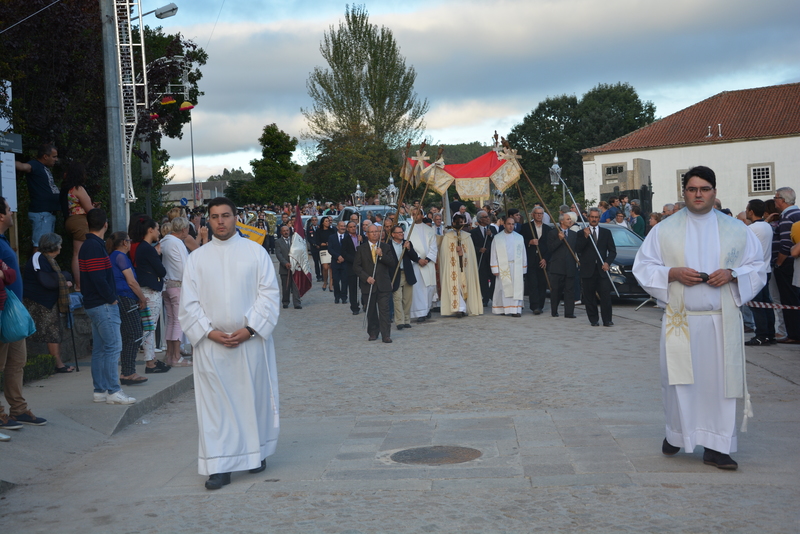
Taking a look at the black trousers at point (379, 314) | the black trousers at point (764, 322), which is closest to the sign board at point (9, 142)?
the black trousers at point (379, 314)

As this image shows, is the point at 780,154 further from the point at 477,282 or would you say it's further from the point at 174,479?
the point at 174,479

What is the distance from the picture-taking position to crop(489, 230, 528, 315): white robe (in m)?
16.9

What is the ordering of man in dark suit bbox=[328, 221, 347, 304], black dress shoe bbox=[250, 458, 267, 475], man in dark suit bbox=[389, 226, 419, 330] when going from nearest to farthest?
black dress shoe bbox=[250, 458, 267, 475] → man in dark suit bbox=[389, 226, 419, 330] → man in dark suit bbox=[328, 221, 347, 304]

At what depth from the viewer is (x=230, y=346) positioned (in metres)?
6.00

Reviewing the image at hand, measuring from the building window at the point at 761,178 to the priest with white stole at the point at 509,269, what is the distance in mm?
42489

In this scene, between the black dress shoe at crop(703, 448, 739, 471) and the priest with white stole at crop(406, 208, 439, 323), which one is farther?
the priest with white stole at crop(406, 208, 439, 323)

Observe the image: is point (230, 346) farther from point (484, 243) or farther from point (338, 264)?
point (338, 264)

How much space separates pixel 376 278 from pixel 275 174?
45574 millimetres

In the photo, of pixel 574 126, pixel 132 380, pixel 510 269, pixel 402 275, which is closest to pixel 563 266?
pixel 510 269

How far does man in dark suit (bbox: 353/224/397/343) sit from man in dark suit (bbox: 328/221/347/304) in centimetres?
500

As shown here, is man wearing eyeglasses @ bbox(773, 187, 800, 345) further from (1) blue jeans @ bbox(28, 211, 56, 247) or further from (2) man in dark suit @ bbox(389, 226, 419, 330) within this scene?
(1) blue jeans @ bbox(28, 211, 56, 247)

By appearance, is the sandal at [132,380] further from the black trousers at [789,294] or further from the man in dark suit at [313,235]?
the man in dark suit at [313,235]

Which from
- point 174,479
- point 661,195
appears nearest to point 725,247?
point 174,479

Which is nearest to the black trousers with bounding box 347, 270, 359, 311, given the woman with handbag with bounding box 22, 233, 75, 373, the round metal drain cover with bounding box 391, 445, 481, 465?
the woman with handbag with bounding box 22, 233, 75, 373
